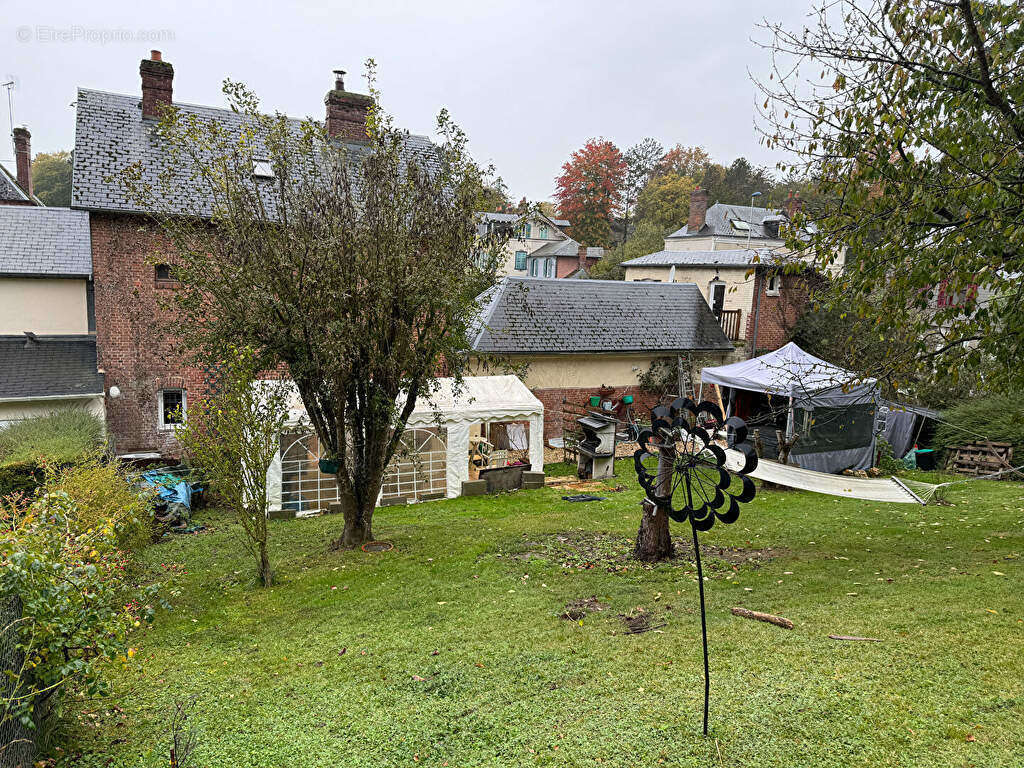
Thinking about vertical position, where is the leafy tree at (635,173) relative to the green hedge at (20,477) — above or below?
above

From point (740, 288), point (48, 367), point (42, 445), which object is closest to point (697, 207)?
point (740, 288)

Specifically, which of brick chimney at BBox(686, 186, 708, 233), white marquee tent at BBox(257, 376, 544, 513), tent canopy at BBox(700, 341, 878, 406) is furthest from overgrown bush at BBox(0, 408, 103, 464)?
brick chimney at BBox(686, 186, 708, 233)

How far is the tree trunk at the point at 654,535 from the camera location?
9.06 m

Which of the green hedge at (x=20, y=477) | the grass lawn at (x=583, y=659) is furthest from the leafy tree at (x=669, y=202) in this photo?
the green hedge at (x=20, y=477)

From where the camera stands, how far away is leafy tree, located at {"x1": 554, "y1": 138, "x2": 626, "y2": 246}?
56469 mm

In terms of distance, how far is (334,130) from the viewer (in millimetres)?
18281

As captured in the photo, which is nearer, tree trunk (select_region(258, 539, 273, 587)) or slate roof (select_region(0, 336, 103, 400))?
tree trunk (select_region(258, 539, 273, 587))

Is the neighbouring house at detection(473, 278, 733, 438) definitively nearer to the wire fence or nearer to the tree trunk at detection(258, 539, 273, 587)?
the tree trunk at detection(258, 539, 273, 587)

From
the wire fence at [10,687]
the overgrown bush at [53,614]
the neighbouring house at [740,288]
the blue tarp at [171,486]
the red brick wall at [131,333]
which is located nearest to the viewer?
the wire fence at [10,687]

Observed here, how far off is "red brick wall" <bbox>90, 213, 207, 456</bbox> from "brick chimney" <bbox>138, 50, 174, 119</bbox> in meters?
3.53

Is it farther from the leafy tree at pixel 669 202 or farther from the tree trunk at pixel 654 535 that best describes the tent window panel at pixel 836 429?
the leafy tree at pixel 669 202

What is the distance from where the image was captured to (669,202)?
5222cm

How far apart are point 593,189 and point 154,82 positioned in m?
44.2

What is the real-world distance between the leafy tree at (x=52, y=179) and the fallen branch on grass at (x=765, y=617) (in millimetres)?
55582
